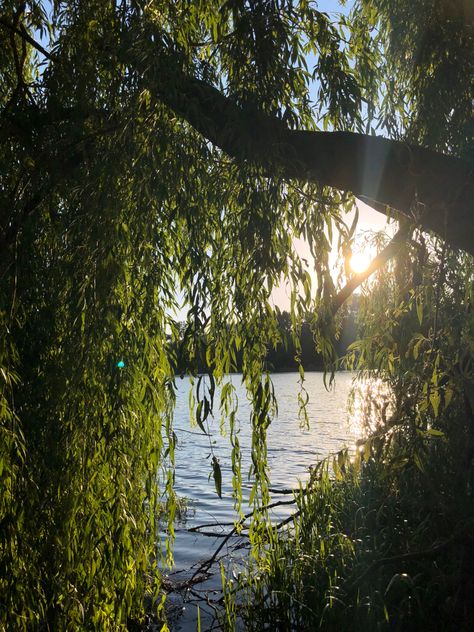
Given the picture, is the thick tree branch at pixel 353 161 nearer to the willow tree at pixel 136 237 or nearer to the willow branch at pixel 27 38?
the willow tree at pixel 136 237

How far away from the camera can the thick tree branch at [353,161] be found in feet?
7.24

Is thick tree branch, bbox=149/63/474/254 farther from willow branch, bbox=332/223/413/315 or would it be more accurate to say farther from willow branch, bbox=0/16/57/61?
willow branch, bbox=0/16/57/61

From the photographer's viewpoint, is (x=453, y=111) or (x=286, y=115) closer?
(x=286, y=115)

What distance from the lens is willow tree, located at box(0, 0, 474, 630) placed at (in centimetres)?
222

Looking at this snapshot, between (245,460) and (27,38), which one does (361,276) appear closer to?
(27,38)

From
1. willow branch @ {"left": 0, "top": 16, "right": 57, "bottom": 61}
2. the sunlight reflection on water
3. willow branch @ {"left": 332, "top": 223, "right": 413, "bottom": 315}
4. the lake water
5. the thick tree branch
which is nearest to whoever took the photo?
the thick tree branch

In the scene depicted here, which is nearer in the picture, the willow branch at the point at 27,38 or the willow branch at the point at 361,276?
the willow branch at the point at 361,276

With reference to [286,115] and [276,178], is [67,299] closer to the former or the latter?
[276,178]

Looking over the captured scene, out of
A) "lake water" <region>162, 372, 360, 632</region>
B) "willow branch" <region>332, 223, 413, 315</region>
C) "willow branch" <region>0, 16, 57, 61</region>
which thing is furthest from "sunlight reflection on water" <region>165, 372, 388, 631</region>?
"willow branch" <region>0, 16, 57, 61</region>

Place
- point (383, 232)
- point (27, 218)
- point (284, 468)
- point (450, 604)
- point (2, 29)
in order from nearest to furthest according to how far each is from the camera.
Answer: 1. point (27, 218)
2. point (2, 29)
3. point (450, 604)
4. point (383, 232)
5. point (284, 468)

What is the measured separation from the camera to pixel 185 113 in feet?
7.24

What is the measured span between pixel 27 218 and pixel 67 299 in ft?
1.09

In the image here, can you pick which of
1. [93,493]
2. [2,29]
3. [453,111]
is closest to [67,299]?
[93,493]

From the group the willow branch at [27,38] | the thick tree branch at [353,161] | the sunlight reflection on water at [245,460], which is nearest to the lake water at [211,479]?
the sunlight reflection on water at [245,460]
